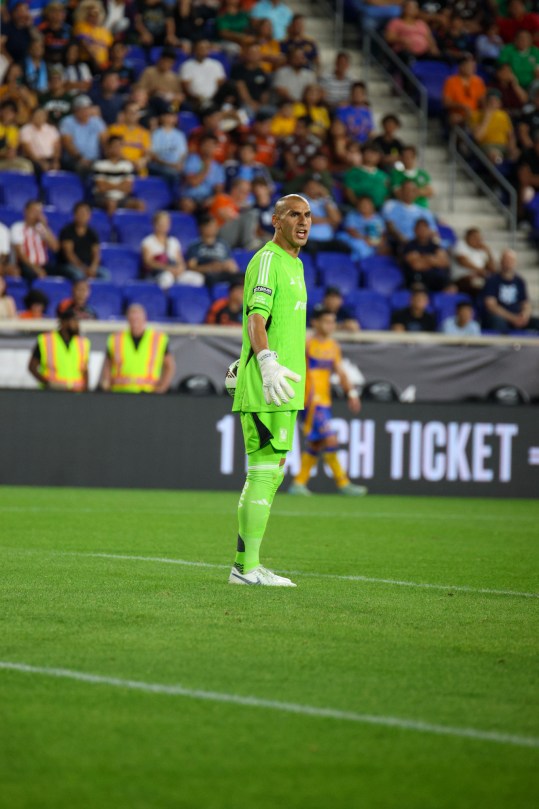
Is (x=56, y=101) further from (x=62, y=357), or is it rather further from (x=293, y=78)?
(x=62, y=357)

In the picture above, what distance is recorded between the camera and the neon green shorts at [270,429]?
7547 millimetres

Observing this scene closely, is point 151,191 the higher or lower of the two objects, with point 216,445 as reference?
higher

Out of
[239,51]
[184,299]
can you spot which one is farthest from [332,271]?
[239,51]

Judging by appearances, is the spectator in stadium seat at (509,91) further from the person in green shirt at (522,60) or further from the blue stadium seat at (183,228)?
the blue stadium seat at (183,228)

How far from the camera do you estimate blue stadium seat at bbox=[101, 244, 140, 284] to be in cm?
1823

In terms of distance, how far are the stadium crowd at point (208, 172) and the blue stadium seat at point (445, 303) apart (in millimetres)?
27

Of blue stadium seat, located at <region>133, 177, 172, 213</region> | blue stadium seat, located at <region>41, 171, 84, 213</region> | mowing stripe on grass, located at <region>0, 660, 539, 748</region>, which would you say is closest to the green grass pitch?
mowing stripe on grass, located at <region>0, 660, 539, 748</region>

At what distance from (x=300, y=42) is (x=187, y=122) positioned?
2.69 metres

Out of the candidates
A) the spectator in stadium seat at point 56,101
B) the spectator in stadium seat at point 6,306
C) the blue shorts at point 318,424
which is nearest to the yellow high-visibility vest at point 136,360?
the spectator in stadium seat at point 6,306

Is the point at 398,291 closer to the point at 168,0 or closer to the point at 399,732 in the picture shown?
the point at 168,0

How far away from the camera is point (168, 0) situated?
21656 mm

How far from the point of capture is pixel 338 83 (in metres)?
22.6

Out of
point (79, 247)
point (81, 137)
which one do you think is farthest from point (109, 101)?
point (79, 247)

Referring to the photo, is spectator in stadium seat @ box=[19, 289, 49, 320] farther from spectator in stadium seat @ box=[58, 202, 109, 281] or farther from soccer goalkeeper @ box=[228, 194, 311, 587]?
soccer goalkeeper @ box=[228, 194, 311, 587]
